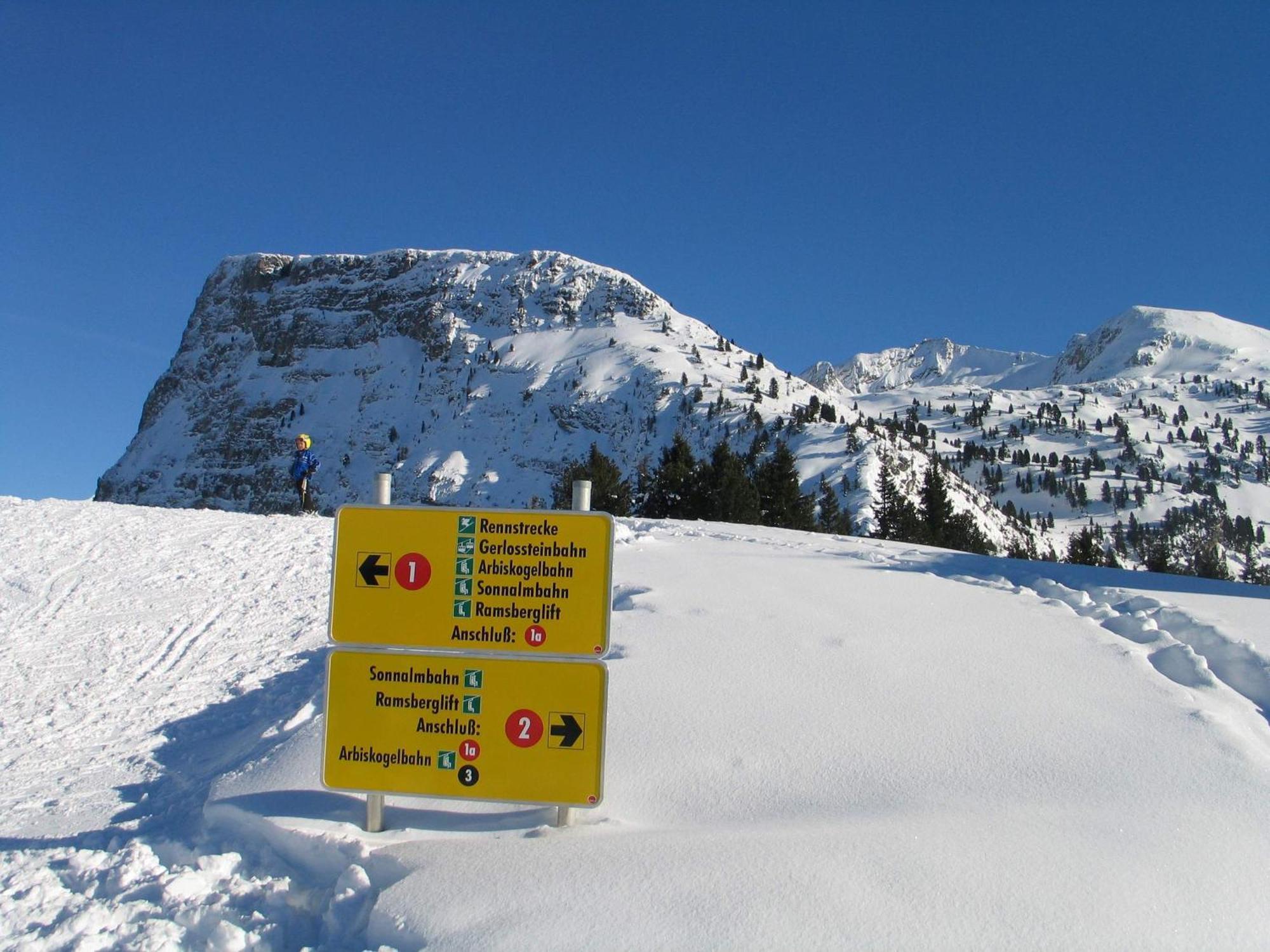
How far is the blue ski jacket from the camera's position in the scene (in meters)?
20.5

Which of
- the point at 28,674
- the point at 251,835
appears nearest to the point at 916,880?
the point at 251,835

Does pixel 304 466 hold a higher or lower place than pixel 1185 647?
higher

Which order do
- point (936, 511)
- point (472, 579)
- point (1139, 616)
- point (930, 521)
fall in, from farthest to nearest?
point (936, 511) → point (930, 521) → point (1139, 616) → point (472, 579)

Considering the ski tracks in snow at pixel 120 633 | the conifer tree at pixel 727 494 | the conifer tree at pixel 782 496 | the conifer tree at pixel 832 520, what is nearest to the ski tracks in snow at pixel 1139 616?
the ski tracks in snow at pixel 120 633

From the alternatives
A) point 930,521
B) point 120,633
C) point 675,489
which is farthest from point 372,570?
point 930,521

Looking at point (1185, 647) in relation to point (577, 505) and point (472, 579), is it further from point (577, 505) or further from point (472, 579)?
point (472, 579)

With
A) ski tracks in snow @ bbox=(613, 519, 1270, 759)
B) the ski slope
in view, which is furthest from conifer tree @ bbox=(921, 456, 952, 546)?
the ski slope

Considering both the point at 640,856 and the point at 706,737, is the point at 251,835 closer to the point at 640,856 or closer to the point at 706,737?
the point at 640,856

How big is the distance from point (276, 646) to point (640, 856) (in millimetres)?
7823

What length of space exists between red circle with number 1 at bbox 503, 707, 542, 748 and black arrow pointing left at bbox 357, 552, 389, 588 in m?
1.22

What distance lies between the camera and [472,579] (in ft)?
18.8

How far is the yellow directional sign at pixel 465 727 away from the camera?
5.53m

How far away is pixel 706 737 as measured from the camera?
22.6 ft

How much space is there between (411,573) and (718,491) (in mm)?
44520
